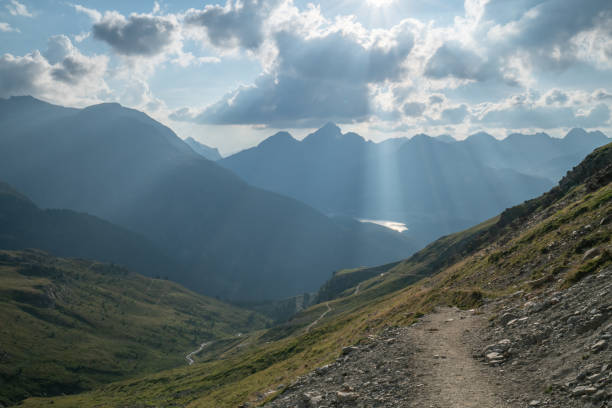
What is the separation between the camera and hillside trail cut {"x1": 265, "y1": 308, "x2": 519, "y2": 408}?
1761cm

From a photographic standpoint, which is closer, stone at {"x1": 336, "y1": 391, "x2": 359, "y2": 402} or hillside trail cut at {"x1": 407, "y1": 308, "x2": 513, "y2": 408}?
hillside trail cut at {"x1": 407, "y1": 308, "x2": 513, "y2": 408}

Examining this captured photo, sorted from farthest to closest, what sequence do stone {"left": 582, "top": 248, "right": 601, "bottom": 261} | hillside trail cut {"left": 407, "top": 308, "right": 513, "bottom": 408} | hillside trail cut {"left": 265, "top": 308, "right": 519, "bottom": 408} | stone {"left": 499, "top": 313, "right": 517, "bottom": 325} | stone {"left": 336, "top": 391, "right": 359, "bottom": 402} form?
stone {"left": 582, "top": 248, "right": 601, "bottom": 261} → stone {"left": 499, "top": 313, "right": 517, "bottom": 325} → stone {"left": 336, "top": 391, "right": 359, "bottom": 402} → hillside trail cut {"left": 265, "top": 308, "right": 519, "bottom": 408} → hillside trail cut {"left": 407, "top": 308, "right": 513, "bottom": 408}

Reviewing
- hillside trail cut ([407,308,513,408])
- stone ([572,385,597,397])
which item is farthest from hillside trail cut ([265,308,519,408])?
stone ([572,385,597,397])

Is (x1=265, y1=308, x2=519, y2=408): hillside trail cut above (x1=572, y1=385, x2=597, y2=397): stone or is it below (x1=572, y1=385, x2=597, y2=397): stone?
below

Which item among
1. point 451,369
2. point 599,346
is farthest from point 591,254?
point 451,369

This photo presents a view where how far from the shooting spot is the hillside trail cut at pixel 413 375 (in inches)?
693

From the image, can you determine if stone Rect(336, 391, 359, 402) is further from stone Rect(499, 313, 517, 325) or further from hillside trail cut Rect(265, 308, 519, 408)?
stone Rect(499, 313, 517, 325)

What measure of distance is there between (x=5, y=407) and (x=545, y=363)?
558 ft

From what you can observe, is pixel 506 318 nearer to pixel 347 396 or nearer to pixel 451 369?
pixel 451 369

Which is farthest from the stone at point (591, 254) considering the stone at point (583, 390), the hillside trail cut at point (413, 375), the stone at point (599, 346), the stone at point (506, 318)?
the stone at point (583, 390)

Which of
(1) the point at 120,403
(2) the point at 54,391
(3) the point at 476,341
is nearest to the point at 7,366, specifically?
(2) the point at 54,391

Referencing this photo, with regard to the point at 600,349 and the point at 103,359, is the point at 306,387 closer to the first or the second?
the point at 600,349

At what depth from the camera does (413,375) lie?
20.7 meters

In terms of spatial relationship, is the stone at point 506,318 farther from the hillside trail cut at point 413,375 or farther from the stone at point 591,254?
the stone at point 591,254
